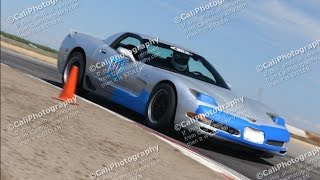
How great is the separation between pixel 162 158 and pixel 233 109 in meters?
2.03

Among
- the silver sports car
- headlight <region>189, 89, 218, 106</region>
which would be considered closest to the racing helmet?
the silver sports car

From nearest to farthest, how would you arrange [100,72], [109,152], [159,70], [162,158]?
[109,152]
[162,158]
[159,70]
[100,72]

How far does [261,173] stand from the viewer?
6539 mm

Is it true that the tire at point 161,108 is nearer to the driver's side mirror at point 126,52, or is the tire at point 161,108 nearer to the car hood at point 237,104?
the car hood at point 237,104

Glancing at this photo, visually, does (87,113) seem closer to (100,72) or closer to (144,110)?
(144,110)

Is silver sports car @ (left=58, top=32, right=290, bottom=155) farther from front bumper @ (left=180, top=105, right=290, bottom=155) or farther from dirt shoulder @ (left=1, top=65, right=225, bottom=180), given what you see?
dirt shoulder @ (left=1, top=65, right=225, bottom=180)

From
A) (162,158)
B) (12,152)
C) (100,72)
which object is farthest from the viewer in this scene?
(100,72)

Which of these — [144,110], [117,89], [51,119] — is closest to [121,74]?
[117,89]

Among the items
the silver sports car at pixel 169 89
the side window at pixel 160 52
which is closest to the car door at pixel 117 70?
the silver sports car at pixel 169 89

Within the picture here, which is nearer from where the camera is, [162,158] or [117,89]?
[162,158]

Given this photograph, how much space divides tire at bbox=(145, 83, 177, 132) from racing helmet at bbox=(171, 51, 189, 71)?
0.95 m

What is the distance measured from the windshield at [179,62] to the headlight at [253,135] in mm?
1577

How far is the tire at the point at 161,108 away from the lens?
711 cm

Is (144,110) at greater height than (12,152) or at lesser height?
lesser
